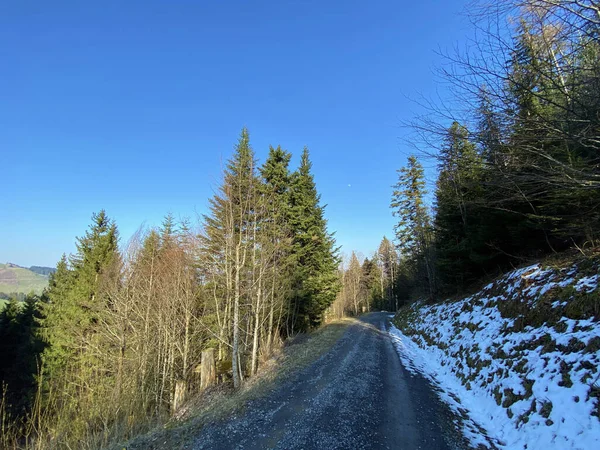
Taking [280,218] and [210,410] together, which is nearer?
[210,410]

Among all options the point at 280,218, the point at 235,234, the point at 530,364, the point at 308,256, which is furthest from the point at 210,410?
the point at 308,256

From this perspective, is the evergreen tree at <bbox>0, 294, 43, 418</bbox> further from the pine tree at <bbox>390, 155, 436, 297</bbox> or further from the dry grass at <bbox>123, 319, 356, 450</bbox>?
the pine tree at <bbox>390, 155, 436, 297</bbox>

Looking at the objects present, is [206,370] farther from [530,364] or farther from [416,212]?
[416,212]

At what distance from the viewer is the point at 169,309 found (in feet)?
43.5

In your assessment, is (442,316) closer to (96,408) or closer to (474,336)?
(474,336)

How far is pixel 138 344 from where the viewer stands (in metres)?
13.1

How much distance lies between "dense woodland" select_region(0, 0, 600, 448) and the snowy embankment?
188 cm

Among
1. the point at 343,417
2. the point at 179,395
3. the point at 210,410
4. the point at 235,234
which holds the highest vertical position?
the point at 235,234

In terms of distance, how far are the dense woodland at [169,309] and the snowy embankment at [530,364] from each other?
21.0ft

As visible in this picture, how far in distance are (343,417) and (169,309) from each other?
10447mm

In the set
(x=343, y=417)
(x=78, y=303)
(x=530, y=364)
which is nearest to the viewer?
(x=343, y=417)

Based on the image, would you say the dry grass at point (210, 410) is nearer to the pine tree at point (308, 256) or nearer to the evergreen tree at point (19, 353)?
the pine tree at point (308, 256)

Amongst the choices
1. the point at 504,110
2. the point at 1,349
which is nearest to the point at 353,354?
the point at 504,110

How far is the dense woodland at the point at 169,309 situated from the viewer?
979 cm
